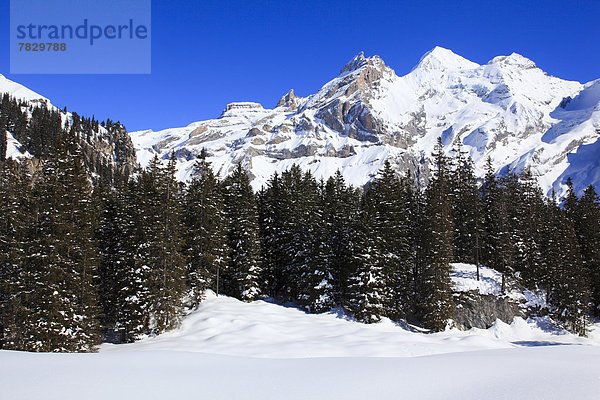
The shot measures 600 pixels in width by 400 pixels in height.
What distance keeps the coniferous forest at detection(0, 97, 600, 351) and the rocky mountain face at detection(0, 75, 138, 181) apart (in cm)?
9323

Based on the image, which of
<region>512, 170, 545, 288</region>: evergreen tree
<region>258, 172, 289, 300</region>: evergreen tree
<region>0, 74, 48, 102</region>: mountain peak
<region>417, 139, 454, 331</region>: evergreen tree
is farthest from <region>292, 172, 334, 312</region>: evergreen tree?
<region>0, 74, 48, 102</region>: mountain peak

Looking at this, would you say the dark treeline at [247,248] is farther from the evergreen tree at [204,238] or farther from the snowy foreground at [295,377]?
the snowy foreground at [295,377]

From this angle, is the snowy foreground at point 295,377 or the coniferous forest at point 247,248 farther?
the coniferous forest at point 247,248

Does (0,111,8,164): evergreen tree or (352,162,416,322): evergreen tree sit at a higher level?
(0,111,8,164): evergreen tree

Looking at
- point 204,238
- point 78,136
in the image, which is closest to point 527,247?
point 204,238

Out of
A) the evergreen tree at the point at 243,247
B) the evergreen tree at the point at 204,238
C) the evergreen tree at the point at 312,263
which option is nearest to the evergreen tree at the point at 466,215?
the evergreen tree at the point at 312,263

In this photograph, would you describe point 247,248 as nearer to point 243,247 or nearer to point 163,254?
point 243,247

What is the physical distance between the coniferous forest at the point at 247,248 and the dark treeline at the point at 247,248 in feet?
0.42

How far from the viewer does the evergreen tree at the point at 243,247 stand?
36.6 meters

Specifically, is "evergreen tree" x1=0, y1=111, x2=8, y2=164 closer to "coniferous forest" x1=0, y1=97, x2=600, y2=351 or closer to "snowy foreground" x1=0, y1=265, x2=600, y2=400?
"coniferous forest" x1=0, y1=97, x2=600, y2=351

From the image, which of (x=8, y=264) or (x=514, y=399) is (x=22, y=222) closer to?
(x=8, y=264)

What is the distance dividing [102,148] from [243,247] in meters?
135

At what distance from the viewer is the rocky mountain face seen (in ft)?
378

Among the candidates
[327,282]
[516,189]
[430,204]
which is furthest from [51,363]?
[516,189]
